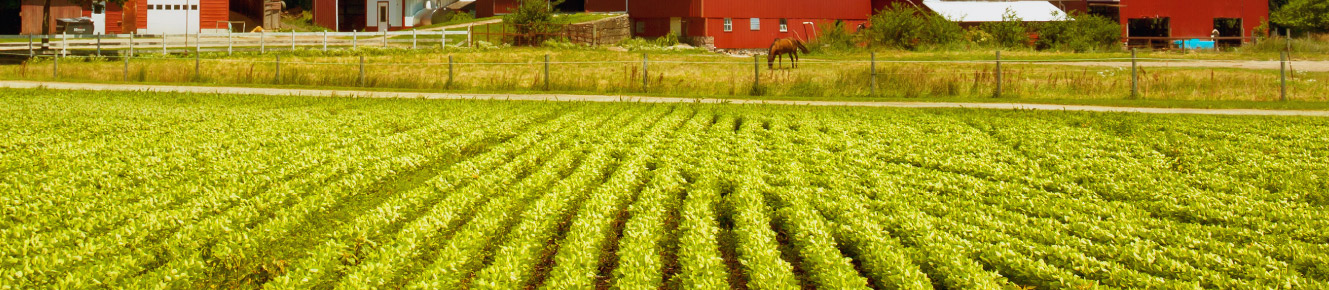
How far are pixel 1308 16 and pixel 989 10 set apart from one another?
587 inches

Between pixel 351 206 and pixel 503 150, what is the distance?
3.48 metres

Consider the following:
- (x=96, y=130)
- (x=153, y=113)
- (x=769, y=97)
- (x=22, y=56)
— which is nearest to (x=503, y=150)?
(x=96, y=130)

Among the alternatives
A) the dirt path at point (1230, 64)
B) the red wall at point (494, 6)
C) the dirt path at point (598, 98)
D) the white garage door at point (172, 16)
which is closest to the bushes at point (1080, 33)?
the dirt path at point (1230, 64)

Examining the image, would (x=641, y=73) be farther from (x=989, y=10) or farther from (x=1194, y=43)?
(x=1194, y=43)

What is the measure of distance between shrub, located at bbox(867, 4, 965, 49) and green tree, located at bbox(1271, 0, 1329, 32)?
63.1 feet

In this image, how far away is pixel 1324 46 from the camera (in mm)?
45969

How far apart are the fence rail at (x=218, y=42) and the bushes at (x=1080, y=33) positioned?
80.0 feet

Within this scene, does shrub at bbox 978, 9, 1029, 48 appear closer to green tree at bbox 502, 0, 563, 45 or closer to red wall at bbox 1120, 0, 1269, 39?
red wall at bbox 1120, 0, 1269, 39

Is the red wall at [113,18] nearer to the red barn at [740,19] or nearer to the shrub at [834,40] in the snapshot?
the red barn at [740,19]

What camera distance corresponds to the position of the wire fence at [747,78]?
24.0 meters

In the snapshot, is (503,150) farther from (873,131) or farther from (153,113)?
(153,113)

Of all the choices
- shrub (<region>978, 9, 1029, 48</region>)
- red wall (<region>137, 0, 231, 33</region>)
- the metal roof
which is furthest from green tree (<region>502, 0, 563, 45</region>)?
shrub (<region>978, 9, 1029, 48</region>)

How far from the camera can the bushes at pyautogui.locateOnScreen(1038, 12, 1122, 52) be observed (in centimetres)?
4850

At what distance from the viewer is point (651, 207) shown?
8.44 meters
